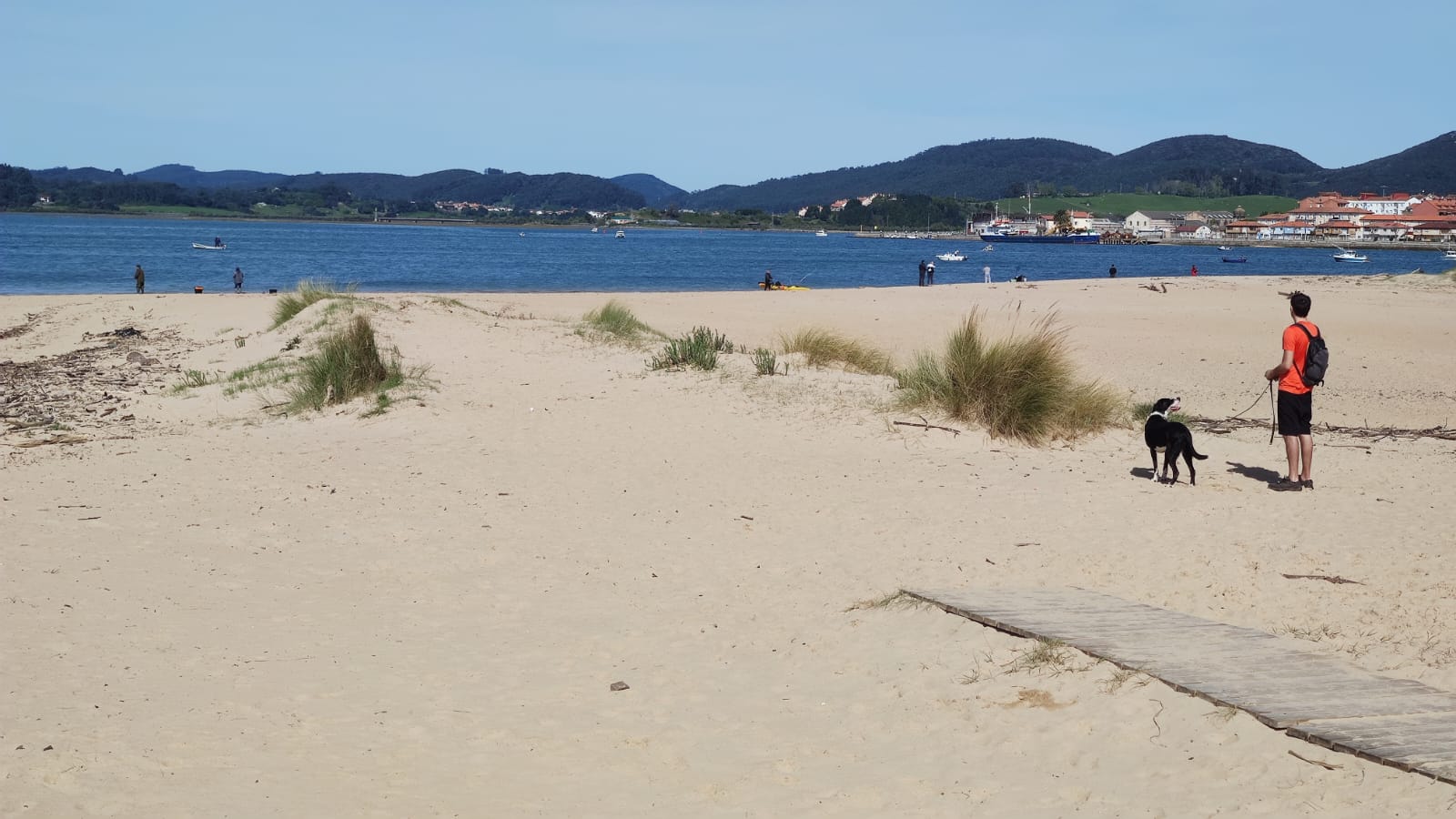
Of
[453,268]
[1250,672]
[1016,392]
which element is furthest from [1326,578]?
[453,268]

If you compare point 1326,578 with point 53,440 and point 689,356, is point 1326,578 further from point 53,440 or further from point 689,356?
point 53,440

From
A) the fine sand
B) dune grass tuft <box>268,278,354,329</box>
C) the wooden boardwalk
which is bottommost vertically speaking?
the fine sand

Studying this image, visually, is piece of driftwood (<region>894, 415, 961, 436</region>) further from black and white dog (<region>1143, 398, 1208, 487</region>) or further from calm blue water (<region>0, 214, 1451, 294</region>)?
calm blue water (<region>0, 214, 1451, 294</region>)

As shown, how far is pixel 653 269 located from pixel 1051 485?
57567mm

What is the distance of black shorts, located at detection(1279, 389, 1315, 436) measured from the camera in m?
9.08

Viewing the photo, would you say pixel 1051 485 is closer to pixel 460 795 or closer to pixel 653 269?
pixel 460 795

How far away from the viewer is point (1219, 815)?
13.8ft

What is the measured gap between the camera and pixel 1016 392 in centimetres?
1131

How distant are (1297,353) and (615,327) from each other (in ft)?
34.7

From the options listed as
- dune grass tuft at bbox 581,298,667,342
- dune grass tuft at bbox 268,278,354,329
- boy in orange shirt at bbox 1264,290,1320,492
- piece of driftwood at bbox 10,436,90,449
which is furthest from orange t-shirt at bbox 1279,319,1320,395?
dune grass tuft at bbox 268,278,354,329

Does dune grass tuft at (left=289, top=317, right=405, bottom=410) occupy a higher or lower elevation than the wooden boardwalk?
higher

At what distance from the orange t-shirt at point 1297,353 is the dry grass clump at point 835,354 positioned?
548 centimetres

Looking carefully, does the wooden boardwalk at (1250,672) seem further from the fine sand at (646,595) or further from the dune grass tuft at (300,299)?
the dune grass tuft at (300,299)

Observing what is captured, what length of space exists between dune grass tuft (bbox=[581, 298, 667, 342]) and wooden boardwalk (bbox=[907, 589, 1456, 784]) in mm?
10688
